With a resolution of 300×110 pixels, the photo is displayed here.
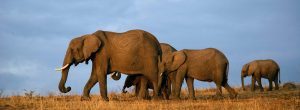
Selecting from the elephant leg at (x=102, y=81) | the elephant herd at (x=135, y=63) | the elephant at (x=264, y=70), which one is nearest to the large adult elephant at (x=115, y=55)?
the elephant herd at (x=135, y=63)

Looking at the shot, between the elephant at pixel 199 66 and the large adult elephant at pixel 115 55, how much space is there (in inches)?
93.1

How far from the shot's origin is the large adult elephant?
2167 cm

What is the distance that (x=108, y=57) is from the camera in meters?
21.8

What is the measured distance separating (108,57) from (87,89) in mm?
1591

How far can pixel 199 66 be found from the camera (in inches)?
961

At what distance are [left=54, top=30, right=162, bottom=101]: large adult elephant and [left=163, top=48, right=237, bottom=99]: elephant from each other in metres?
2.37

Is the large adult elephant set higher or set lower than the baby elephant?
higher

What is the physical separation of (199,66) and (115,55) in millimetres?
4571

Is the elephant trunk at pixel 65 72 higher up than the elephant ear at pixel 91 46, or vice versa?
the elephant ear at pixel 91 46

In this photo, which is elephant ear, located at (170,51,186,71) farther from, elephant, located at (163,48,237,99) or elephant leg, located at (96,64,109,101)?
elephant leg, located at (96,64,109,101)

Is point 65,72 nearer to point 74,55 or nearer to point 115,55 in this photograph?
point 74,55

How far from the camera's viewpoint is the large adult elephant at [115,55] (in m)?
21.7

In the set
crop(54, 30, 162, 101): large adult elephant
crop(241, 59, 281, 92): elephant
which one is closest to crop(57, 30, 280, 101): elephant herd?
crop(54, 30, 162, 101): large adult elephant

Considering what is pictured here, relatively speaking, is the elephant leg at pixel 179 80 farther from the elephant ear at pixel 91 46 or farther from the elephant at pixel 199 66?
the elephant ear at pixel 91 46
